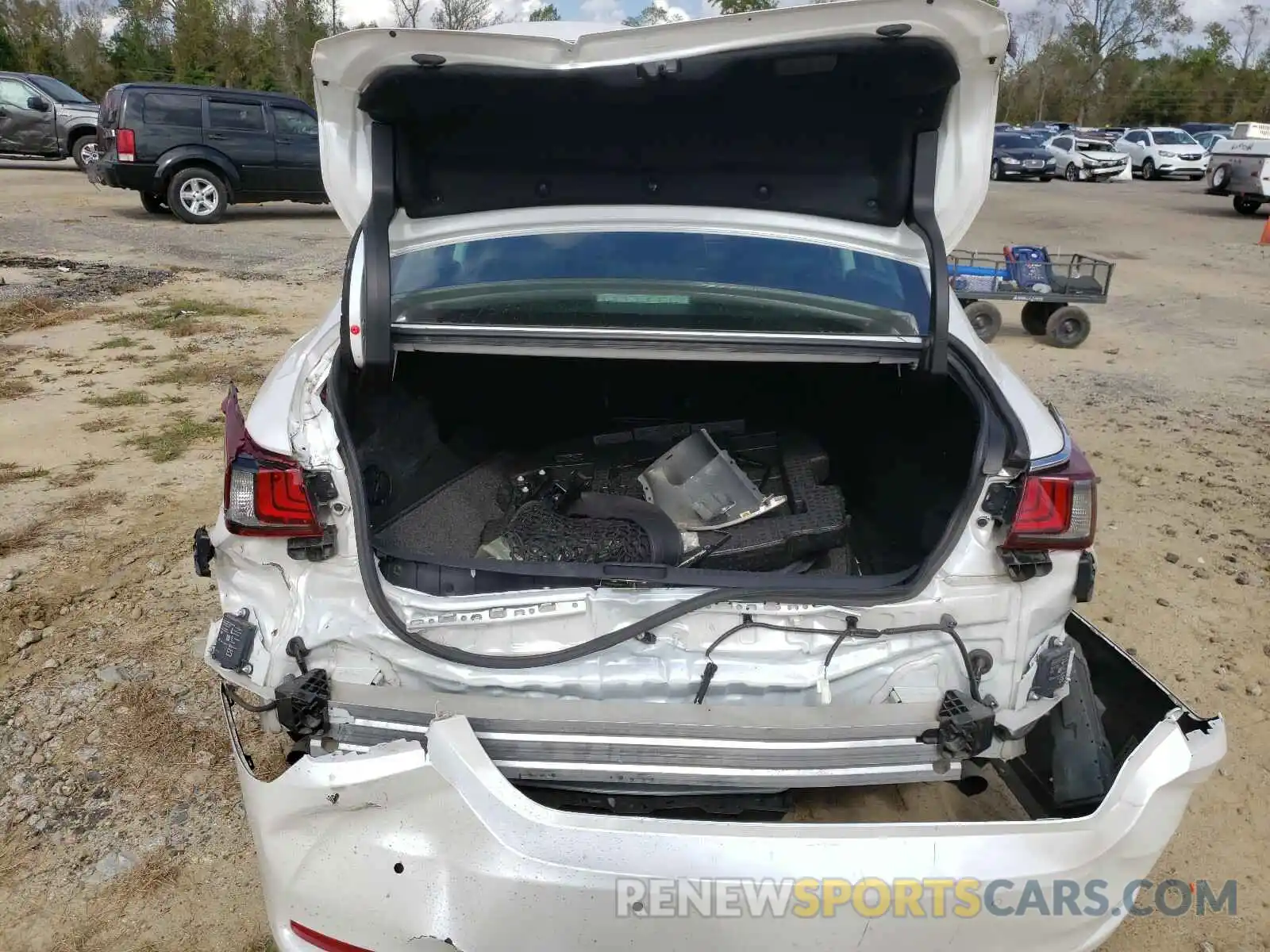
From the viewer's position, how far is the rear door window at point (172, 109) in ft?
37.4

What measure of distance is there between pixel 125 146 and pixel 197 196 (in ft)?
3.33

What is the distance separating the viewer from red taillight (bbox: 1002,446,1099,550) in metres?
1.83

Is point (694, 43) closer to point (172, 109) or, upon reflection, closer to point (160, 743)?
point (160, 743)

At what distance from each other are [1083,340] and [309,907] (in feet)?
25.4

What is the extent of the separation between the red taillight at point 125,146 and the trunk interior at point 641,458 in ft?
34.7

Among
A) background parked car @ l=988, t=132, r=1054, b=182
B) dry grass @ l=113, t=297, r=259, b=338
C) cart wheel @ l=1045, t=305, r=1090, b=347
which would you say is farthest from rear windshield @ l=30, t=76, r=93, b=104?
background parked car @ l=988, t=132, r=1054, b=182

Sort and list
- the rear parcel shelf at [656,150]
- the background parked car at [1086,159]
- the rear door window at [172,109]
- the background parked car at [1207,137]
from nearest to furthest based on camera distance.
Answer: the rear parcel shelf at [656,150]
the rear door window at [172,109]
the background parked car at [1086,159]
the background parked car at [1207,137]

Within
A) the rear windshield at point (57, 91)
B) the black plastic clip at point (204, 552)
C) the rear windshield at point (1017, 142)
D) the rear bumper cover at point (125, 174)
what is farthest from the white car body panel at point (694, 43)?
the rear windshield at point (1017, 142)

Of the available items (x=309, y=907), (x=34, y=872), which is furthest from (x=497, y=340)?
(x=34, y=872)

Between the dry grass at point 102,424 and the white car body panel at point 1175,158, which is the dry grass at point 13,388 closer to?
the dry grass at point 102,424

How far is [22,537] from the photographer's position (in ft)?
12.7

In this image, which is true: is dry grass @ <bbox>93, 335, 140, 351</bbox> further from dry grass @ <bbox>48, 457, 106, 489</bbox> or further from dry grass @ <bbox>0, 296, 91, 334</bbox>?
dry grass @ <bbox>48, 457, 106, 489</bbox>

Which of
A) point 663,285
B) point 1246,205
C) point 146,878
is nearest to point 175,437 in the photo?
point 146,878

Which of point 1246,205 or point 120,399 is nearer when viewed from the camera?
point 120,399
